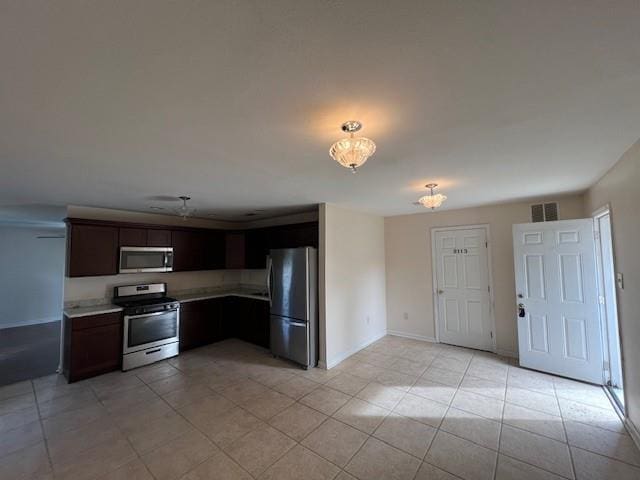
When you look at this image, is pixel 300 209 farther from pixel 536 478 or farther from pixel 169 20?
pixel 536 478

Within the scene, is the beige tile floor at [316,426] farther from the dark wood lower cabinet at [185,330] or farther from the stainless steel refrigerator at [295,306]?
the stainless steel refrigerator at [295,306]

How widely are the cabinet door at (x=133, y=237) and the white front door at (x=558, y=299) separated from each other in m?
5.64

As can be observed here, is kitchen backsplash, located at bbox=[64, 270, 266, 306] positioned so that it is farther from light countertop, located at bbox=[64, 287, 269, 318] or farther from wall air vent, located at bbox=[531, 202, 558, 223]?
wall air vent, located at bbox=[531, 202, 558, 223]

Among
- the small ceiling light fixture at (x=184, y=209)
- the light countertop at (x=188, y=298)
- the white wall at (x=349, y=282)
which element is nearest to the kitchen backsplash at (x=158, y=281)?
the light countertop at (x=188, y=298)

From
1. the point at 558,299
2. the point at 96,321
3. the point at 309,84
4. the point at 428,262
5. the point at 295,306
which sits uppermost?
the point at 309,84

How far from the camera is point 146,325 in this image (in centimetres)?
391

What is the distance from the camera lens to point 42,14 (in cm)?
84

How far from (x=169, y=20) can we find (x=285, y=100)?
21.9 inches

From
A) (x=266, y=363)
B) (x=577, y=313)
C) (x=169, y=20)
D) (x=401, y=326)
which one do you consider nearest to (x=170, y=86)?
(x=169, y=20)

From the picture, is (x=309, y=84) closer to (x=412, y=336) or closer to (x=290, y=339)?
(x=290, y=339)

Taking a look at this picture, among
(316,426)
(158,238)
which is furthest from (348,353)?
(158,238)

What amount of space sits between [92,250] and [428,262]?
537 cm

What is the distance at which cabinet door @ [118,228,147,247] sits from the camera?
4.07 m

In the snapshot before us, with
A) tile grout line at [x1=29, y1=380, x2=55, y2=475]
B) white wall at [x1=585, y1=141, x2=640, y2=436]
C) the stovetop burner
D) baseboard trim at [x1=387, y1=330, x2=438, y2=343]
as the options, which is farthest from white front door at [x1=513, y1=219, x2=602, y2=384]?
the stovetop burner
